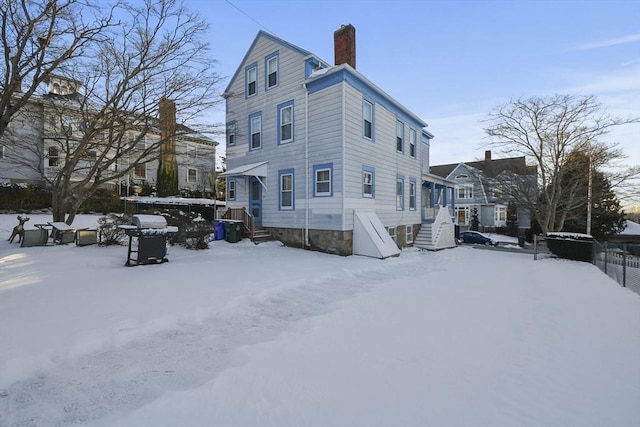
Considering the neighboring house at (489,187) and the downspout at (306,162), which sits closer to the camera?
the downspout at (306,162)

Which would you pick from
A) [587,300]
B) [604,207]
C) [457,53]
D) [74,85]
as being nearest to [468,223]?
[604,207]

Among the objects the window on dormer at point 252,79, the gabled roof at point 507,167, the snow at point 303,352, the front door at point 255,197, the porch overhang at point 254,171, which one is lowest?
the snow at point 303,352

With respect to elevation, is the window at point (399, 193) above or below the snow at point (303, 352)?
above

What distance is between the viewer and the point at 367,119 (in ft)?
46.5

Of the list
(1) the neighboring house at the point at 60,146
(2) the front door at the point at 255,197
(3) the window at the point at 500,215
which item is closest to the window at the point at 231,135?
(1) the neighboring house at the point at 60,146

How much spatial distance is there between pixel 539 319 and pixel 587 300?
8.50 feet

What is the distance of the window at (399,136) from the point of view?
17.1m

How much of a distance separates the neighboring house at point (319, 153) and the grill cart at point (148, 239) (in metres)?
5.45

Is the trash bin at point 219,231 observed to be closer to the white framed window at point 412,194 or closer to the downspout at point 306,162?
the downspout at point 306,162

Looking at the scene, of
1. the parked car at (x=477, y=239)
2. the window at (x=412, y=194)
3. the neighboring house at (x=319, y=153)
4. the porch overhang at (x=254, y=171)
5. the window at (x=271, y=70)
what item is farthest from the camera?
the parked car at (x=477, y=239)

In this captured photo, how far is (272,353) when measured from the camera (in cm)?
382

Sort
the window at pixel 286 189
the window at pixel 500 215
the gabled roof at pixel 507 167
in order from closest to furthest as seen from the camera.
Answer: the window at pixel 286 189 < the gabled roof at pixel 507 167 < the window at pixel 500 215

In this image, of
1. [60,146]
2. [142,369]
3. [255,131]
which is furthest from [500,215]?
[60,146]

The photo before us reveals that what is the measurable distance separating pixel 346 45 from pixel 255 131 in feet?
20.2
